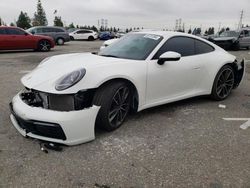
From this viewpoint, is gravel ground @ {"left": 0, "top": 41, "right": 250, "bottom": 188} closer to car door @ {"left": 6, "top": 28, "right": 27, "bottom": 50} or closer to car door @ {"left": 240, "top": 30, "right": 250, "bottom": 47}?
car door @ {"left": 6, "top": 28, "right": 27, "bottom": 50}

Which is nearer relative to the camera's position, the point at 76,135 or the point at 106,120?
the point at 76,135

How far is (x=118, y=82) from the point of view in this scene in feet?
11.4

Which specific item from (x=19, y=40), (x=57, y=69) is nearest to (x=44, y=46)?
(x=19, y=40)

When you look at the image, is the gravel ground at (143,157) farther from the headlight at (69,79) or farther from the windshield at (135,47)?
the windshield at (135,47)

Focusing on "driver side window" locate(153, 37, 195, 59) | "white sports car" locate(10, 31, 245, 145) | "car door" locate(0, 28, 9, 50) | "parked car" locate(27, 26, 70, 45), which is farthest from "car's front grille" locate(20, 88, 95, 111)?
"parked car" locate(27, 26, 70, 45)

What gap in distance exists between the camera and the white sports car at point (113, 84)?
3021 mm

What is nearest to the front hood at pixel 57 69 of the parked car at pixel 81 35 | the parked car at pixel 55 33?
the parked car at pixel 55 33

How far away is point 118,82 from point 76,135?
90cm

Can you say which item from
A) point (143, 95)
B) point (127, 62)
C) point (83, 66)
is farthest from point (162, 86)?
point (83, 66)

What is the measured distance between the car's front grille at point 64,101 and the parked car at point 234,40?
54.9 feet

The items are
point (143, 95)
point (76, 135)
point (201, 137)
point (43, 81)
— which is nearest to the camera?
point (76, 135)

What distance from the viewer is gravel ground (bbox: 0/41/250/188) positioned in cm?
252

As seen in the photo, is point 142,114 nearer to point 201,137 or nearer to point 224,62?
point 201,137

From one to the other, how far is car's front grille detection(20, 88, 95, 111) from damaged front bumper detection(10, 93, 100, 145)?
73 mm
